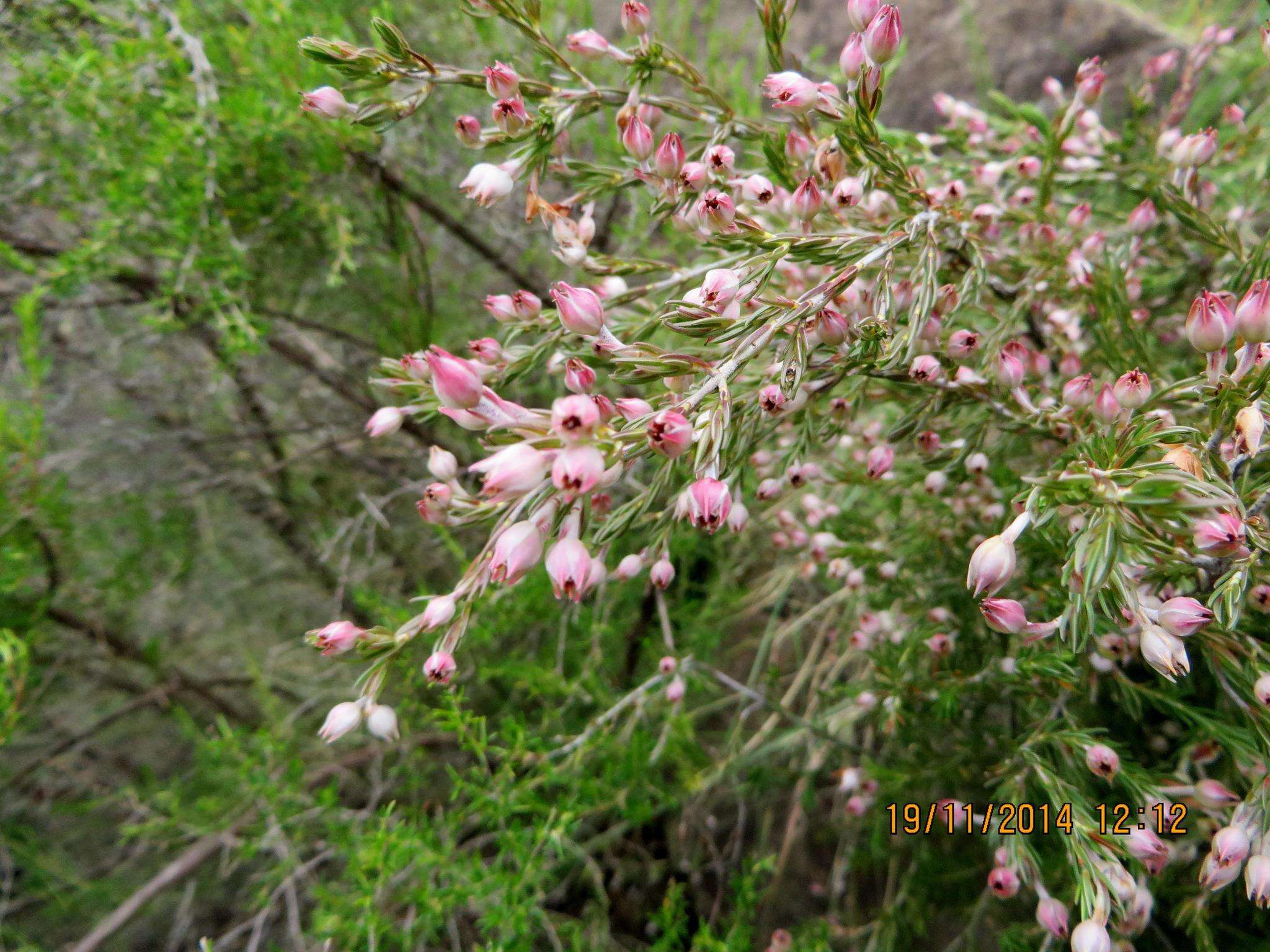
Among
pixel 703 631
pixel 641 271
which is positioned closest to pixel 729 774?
pixel 703 631

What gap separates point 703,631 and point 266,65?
1.02 meters

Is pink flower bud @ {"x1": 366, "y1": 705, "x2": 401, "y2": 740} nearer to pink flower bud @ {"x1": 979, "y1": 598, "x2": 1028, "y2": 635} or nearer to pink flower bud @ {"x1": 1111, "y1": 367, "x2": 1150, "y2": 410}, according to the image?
pink flower bud @ {"x1": 979, "y1": 598, "x2": 1028, "y2": 635}

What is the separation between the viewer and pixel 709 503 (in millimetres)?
331

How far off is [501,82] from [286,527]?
4.15 ft

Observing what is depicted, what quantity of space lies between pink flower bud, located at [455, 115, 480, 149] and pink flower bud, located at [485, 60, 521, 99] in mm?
35

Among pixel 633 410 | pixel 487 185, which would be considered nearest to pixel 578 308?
pixel 633 410

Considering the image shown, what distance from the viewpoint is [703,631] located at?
1.00 meters

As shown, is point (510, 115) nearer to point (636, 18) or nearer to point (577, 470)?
point (636, 18)

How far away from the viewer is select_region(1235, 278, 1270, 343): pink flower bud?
35 cm

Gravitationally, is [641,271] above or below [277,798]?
above

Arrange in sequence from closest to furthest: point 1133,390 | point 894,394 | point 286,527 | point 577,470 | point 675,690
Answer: point 577,470 < point 1133,390 < point 894,394 < point 675,690 < point 286,527

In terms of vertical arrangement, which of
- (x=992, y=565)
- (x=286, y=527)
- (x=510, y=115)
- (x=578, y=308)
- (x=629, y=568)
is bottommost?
(x=286, y=527)

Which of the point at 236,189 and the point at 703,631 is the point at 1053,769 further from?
the point at 236,189

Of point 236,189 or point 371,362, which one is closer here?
point 236,189
